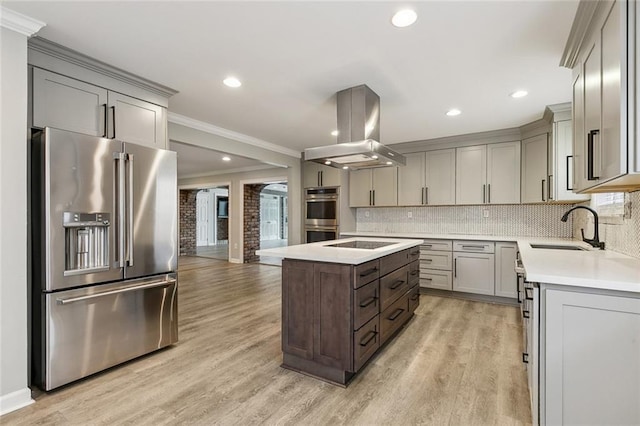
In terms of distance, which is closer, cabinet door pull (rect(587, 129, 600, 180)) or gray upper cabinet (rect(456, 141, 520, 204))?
cabinet door pull (rect(587, 129, 600, 180))

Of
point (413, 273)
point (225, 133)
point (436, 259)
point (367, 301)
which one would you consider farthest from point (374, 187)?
point (367, 301)

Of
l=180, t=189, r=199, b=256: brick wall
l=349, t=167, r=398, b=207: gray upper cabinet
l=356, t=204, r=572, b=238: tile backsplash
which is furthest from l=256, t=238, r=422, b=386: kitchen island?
l=180, t=189, r=199, b=256: brick wall

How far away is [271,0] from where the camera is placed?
1750 mm

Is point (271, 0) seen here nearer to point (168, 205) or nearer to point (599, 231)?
point (168, 205)

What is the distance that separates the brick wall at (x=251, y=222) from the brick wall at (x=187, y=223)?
290 centimetres

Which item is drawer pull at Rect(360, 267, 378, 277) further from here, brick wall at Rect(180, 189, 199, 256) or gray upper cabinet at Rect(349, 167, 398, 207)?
brick wall at Rect(180, 189, 199, 256)

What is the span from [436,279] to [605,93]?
3457 mm

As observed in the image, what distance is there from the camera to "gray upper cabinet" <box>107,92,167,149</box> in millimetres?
2547

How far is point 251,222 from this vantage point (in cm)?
784

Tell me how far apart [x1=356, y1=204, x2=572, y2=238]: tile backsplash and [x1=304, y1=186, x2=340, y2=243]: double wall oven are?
2.06 ft

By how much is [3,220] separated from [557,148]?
491 centimetres

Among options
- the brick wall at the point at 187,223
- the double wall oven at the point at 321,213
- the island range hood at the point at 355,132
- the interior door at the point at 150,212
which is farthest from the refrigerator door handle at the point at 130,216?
the brick wall at the point at 187,223

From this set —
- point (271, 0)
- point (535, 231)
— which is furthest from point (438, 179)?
point (271, 0)

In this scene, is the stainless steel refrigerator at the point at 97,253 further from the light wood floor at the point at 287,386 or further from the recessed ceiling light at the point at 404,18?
the recessed ceiling light at the point at 404,18
